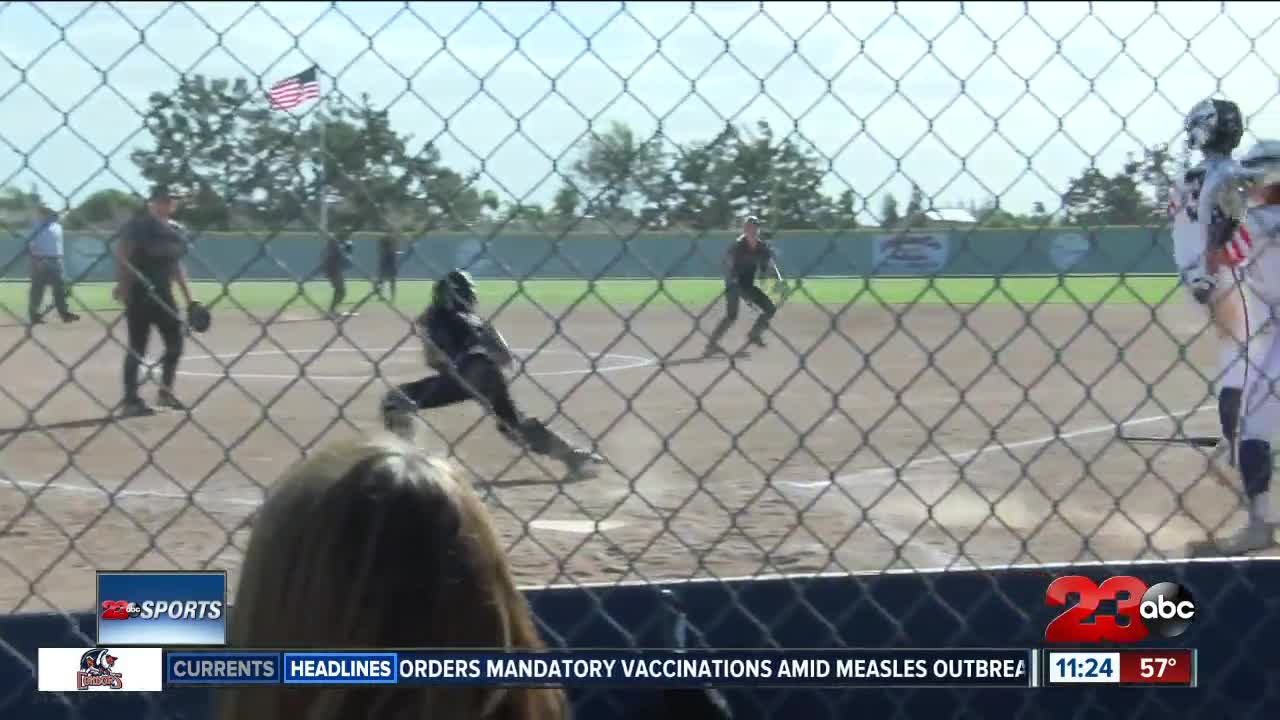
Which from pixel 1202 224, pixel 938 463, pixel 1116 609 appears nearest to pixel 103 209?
pixel 1116 609

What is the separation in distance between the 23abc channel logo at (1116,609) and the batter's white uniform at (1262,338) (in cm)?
221

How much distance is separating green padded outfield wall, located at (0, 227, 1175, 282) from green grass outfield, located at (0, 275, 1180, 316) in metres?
0.05

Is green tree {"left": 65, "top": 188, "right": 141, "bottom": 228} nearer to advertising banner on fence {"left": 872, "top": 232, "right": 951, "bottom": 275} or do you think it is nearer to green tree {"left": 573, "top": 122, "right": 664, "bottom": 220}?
green tree {"left": 573, "top": 122, "right": 664, "bottom": 220}

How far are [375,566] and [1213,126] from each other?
9.05ft

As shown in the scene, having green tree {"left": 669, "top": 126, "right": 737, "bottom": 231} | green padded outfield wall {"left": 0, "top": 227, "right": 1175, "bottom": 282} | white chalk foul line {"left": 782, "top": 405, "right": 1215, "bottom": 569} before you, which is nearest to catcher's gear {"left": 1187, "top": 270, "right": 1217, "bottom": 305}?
white chalk foul line {"left": 782, "top": 405, "right": 1215, "bottom": 569}

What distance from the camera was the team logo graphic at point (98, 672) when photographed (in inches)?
93.1

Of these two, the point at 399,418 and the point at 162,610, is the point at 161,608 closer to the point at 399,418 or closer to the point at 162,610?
the point at 162,610

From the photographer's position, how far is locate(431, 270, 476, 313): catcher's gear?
2.90m

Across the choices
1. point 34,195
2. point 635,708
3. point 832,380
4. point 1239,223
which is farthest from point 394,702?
point 832,380

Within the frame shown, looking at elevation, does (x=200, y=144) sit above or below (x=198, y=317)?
above

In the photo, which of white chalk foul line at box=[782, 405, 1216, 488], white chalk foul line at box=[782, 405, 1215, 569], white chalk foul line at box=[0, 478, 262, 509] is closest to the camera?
white chalk foul line at box=[782, 405, 1215, 569]

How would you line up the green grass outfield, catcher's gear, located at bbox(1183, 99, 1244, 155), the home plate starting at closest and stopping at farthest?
1. the green grass outfield
2. catcher's gear, located at bbox(1183, 99, 1244, 155)
3. the home plate

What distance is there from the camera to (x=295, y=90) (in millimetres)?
2270

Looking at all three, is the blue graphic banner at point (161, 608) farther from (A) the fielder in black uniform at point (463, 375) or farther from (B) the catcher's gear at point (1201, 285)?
(B) the catcher's gear at point (1201, 285)
